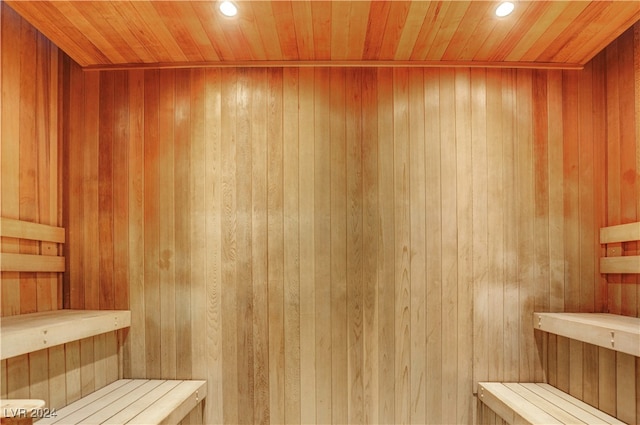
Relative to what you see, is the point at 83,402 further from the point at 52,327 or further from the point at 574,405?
the point at 574,405

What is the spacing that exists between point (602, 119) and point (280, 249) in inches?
92.2

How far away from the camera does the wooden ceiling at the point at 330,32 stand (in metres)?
2.04

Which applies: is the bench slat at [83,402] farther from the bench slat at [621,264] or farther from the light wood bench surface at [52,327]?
the bench slat at [621,264]

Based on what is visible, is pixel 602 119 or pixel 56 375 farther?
pixel 602 119

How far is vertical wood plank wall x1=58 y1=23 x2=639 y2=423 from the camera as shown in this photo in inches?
100

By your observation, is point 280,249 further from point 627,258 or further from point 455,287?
point 627,258

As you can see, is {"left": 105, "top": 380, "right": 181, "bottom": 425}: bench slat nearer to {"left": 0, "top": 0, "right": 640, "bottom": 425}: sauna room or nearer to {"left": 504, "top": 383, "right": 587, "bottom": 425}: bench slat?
{"left": 0, "top": 0, "right": 640, "bottom": 425}: sauna room

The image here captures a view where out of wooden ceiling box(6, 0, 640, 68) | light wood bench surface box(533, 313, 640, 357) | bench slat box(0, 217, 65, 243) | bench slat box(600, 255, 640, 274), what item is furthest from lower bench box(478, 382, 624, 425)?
bench slat box(0, 217, 65, 243)

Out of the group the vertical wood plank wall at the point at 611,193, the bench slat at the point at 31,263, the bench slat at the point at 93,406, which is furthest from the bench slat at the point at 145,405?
the vertical wood plank wall at the point at 611,193

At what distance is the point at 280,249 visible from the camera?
258 cm

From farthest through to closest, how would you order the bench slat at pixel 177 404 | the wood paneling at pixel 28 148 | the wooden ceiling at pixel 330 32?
the wood paneling at pixel 28 148, the wooden ceiling at pixel 330 32, the bench slat at pixel 177 404

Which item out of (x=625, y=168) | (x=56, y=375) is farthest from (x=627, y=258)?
(x=56, y=375)

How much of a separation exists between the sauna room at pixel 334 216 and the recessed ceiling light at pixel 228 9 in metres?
0.29

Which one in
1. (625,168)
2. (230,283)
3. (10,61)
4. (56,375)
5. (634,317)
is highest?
(10,61)
